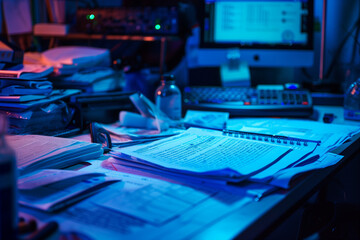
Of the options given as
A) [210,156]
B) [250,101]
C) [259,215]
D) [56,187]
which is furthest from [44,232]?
[250,101]

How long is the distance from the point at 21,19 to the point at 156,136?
1.06 meters

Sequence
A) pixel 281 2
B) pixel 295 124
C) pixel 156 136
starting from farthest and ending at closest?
pixel 281 2 < pixel 295 124 < pixel 156 136

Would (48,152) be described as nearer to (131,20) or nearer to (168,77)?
(168,77)

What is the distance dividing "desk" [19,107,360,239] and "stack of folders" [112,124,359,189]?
0.03 meters

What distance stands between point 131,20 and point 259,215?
115 cm

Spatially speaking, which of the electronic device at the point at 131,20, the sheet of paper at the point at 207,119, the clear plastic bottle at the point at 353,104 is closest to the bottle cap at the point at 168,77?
the sheet of paper at the point at 207,119

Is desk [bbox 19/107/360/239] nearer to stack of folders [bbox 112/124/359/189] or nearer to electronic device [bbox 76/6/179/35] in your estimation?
stack of folders [bbox 112/124/359/189]

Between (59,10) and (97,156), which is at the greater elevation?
(59,10)

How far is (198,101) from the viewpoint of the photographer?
1448mm

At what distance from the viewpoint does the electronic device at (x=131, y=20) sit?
1486 mm

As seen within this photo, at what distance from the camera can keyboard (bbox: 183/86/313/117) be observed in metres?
1.36

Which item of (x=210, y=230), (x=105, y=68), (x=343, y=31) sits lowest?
(x=210, y=230)

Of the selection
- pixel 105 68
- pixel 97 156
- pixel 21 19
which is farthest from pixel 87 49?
pixel 97 156

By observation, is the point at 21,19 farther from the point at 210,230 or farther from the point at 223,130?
the point at 210,230
